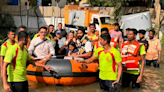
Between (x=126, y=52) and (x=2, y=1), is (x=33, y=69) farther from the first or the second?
Result: (x=2, y=1)

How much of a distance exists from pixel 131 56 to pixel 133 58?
7 centimetres

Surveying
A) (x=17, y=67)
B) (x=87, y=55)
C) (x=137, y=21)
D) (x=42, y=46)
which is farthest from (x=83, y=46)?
(x=137, y=21)

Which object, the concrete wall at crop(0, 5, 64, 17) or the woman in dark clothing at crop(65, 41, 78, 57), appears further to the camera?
the concrete wall at crop(0, 5, 64, 17)

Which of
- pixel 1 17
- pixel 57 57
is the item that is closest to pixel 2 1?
pixel 1 17

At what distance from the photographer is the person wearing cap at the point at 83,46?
22.7ft

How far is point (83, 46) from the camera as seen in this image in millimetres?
7418

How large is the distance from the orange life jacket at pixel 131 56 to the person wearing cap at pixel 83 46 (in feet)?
4.00

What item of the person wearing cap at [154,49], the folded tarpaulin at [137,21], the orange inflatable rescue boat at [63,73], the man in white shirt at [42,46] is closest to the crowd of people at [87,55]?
the man in white shirt at [42,46]

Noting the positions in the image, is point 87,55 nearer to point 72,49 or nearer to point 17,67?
point 72,49

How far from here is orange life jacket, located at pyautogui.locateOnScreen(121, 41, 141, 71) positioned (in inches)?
228

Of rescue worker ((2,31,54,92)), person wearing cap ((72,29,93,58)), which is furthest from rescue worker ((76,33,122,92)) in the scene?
person wearing cap ((72,29,93,58))

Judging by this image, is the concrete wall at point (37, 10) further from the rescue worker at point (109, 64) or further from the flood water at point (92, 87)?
the rescue worker at point (109, 64)

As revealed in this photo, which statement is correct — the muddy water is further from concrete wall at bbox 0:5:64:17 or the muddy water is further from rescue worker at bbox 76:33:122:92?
concrete wall at bbox 0:5:64:17

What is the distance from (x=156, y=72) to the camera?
9914mm
